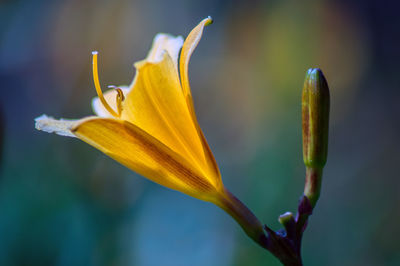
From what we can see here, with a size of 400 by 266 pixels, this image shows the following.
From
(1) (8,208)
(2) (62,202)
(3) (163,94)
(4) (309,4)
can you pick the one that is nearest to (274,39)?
(4) (309,4)

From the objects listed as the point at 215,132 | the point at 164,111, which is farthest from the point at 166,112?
the point at 215,132

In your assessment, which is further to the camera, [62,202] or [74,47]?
[74,47]

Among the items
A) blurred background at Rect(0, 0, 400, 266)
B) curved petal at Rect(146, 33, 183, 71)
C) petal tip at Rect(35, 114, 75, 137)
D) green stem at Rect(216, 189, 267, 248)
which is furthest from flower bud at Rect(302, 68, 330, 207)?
blurred background at Rect(0, 0, 400, 266)

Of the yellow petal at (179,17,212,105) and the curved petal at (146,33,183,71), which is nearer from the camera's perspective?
the yellow petal at (179,17,212,105)

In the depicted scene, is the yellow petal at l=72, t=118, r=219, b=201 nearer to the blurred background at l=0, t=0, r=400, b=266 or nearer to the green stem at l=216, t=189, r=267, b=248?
the green stem at l=216, t=189, r=267, b=248

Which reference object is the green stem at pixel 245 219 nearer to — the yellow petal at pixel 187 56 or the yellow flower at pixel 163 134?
the yellow flower at pixel 163 134

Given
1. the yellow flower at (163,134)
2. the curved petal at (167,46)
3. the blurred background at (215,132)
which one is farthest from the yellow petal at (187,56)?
the blurred background at (215,132)

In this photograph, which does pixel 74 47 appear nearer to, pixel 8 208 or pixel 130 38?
pixel 130 38
